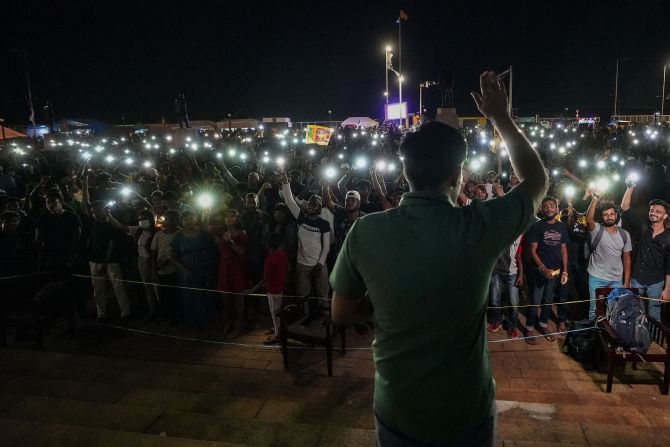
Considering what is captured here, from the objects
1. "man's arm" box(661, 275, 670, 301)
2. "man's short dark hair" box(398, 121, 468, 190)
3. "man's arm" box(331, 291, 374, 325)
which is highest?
"man's short dark hair" box(398, 121, 468, 190)

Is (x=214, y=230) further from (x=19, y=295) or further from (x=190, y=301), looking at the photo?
(x=19, y=295)

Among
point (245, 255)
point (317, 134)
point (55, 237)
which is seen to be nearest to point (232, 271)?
point (245, 255)

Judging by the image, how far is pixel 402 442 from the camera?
5.33 feet

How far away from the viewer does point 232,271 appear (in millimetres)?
7594

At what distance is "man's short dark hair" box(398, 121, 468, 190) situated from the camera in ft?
5.31

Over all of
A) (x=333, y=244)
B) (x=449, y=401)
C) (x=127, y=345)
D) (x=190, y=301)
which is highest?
(x=449, y=401)

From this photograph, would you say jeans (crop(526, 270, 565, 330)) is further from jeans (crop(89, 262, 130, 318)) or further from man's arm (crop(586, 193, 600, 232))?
jeans (crop(89, 262, 130, 318))

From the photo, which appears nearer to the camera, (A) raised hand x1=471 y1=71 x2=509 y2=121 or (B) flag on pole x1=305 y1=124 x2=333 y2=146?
(A) raised hand x1=471 y1=71 x2=509 y2=121

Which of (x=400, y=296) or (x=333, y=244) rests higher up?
(x=400, y=296)

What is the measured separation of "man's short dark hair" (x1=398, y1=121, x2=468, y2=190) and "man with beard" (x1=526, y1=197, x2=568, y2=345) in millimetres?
6188

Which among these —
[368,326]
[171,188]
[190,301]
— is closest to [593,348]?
[368,326]

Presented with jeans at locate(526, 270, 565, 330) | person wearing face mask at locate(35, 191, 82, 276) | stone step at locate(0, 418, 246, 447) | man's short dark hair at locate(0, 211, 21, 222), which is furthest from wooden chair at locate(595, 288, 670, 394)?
man's short dark hair at locate(0, 211, 21, 222)

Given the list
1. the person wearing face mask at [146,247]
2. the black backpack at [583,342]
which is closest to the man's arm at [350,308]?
the black backpack at [583,342]

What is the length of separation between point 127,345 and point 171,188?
5.20 metres
